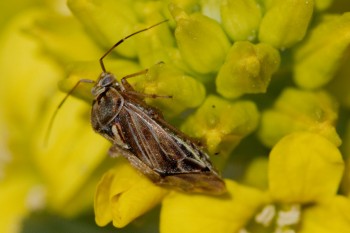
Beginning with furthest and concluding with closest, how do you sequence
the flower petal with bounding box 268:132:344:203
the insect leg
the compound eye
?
the compound eye < the insect leg < the flower petal with bounding box 268:132:344:203

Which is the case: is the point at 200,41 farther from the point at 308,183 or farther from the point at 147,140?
the point at 308,183

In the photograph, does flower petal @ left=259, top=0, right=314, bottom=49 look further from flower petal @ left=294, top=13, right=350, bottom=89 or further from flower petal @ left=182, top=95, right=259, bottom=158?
flower petal @ left=182, top=95, right=259, bottom=158

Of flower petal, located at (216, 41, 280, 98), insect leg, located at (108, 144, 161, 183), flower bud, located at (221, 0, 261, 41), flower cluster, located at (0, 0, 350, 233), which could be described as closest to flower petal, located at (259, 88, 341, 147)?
flower cluster, located at (0, 0, 350, 233)

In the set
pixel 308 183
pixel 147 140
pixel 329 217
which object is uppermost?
pixel 147 140

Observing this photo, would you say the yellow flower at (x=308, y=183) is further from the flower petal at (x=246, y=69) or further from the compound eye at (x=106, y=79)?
the compound eye at (x=106, y=79)

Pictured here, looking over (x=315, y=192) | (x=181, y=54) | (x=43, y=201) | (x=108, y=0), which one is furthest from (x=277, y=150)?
(x=43, y=201)

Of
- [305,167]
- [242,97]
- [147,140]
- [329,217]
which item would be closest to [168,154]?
[147,140]

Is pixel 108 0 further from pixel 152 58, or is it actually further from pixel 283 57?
pixel 283 57

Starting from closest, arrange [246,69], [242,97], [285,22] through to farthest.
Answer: [246,69]
[285,22]
[242,97]
